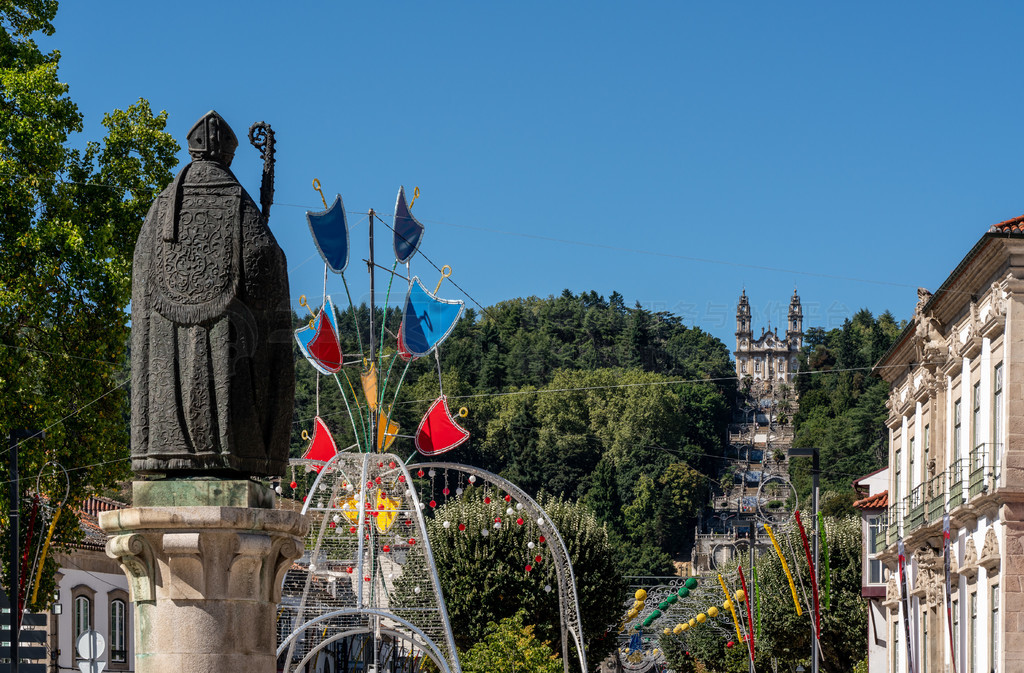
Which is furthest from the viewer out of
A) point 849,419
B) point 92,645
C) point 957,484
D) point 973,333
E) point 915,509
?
point 849,419

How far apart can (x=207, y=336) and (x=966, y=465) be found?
23.9 metres

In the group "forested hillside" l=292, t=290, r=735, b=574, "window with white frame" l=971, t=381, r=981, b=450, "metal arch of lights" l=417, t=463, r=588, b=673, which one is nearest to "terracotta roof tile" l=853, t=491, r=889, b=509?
"metal arch of lights" l=417, t=463, r=588, b=673

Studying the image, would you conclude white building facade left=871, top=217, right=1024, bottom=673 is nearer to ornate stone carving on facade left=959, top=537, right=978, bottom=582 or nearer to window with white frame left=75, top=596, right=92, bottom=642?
ornate stone carving on facade left=959, top=537, right=978, bottom=582

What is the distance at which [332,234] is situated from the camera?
107 ft

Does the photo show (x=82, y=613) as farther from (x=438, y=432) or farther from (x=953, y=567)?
(x=953, y=567)

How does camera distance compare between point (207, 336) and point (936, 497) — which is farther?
point (936, 497)

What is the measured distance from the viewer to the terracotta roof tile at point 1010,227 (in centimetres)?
2893

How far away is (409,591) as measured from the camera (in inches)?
1676

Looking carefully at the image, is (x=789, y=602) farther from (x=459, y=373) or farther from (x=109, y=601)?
(x=459, y=373)

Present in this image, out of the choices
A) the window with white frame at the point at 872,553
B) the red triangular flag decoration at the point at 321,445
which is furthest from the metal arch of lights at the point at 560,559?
the window with white frame at the point at 872,553

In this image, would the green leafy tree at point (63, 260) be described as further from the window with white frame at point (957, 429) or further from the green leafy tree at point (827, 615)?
the green leafy tree at point (827, 615)


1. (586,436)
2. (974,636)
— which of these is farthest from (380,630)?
(586,436)

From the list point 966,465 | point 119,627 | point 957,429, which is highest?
point 957,429

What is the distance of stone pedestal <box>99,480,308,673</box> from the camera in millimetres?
10461
